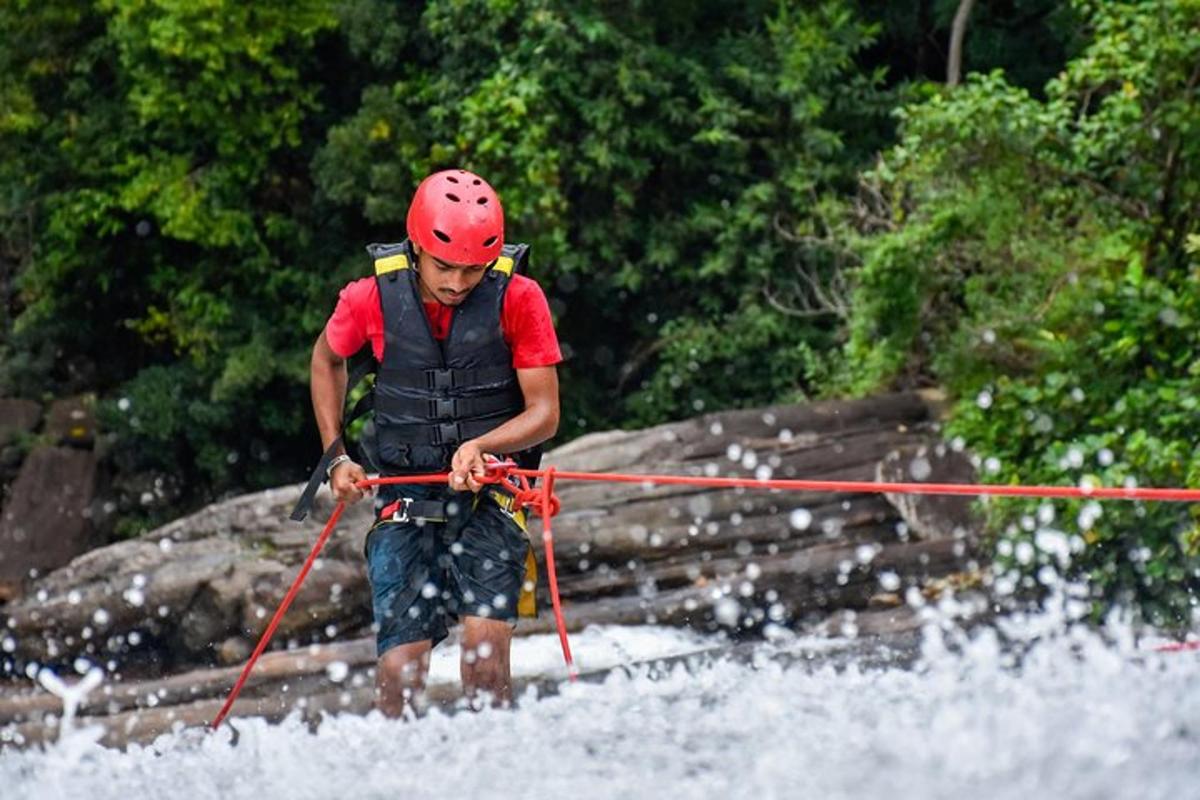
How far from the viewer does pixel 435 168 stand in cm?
1612

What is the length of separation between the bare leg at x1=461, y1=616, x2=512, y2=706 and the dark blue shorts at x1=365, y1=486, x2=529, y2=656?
0.14ft

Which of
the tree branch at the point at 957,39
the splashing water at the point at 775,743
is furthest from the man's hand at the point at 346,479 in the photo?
the tree branch at the point at 957,39

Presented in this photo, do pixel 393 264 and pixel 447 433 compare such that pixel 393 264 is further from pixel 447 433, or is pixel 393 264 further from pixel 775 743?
pixel 775 743

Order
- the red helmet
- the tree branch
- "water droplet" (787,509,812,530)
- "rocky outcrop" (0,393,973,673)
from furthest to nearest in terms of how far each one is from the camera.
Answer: the tree branch, "water droplet" (787,509,812,530), "rocky outcrop" (0,393,973,673), the red helmet

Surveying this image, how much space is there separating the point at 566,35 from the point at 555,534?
7098mm

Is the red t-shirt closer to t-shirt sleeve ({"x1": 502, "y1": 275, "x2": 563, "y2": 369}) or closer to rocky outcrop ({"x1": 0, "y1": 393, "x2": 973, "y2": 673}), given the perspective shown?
t-shirt sleeve ({"x1": 502, "y1": 275, "x2": 563, "y2": 369})

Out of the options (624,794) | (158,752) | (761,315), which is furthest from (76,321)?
(624,794)

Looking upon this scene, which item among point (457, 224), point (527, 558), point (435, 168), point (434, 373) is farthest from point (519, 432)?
point (435, 168)

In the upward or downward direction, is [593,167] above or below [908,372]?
above

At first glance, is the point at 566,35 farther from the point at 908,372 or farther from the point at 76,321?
the point at 76,321

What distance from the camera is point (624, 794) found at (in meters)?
4.10

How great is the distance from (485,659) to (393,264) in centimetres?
116

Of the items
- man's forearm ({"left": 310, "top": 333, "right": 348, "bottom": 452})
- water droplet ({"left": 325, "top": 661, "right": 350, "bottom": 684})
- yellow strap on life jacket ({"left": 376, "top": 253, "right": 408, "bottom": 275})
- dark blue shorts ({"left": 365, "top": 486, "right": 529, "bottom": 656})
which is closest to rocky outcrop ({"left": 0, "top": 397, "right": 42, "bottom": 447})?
water droplet ({"left": 325, "top": 661, "right": 350, "bottom": 684})

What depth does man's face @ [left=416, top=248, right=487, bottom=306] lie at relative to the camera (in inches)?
197
